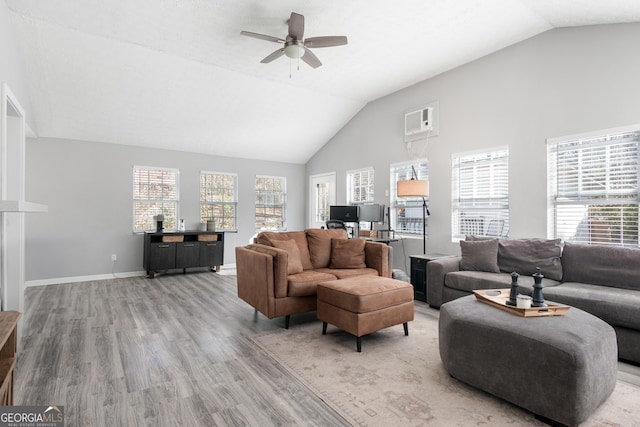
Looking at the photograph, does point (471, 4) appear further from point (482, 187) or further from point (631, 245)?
point (631, 245)

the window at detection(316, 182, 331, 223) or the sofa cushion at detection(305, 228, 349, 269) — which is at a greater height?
the window at detection(316, 182, 331, 223)

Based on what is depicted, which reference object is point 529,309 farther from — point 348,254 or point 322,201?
point 322,201

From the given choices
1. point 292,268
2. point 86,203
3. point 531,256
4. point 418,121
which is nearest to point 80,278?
point 86,203

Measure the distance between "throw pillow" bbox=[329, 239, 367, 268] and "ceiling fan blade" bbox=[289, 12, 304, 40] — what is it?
2.42 m

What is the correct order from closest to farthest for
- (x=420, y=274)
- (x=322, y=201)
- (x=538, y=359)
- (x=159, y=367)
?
1. (x=538, y=359)
2. (x=159, y=367)
3. (x=420, y=274)
4. (x=322, y=201)

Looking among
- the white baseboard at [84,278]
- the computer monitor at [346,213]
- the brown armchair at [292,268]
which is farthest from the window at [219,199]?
the brown armchair at [292,268]

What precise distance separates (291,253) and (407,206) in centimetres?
272

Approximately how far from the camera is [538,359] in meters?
1.89

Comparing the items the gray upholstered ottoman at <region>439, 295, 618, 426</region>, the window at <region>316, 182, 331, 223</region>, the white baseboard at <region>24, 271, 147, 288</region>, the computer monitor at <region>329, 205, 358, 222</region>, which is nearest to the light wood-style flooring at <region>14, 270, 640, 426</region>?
the gray upholstered ottoman at <region>439, 295, 618, 426</region>

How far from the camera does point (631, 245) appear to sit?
134 inches

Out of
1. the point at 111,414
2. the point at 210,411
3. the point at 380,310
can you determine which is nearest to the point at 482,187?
the point at 380,310

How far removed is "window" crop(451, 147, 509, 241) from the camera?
14.7ft

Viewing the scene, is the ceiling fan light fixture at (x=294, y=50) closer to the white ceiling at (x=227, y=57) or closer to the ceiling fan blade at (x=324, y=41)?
the ceiling fan blade at (x=324, y=41)

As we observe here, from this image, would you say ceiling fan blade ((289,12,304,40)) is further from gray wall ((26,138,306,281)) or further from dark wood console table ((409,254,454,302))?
gray wall ((26,138,306,281))
